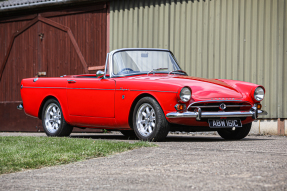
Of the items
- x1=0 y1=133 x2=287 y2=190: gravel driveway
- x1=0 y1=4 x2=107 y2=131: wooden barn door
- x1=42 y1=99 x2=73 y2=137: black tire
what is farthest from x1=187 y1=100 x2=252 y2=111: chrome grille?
x1=0 y1=4 x2=107 y2=131: wooden barn door

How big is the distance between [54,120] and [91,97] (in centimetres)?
121

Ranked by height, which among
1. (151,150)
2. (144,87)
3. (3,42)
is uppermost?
(3,42)

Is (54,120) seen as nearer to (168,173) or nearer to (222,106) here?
(222,106)

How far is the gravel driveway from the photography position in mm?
4168

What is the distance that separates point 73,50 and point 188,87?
7258mm

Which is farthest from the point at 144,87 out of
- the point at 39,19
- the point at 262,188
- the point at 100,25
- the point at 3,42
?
the point at 3,42

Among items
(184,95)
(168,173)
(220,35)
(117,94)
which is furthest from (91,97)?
(168,173)

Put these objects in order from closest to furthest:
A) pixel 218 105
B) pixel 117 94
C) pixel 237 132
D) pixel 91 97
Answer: pixel 218 105
pixel 117 94
pixel 237 132
pixel 91 97

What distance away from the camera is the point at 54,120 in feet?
31.2

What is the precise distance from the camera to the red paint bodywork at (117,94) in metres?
7.45

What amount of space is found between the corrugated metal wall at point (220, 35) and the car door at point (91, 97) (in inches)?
147

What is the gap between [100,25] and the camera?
1357cm

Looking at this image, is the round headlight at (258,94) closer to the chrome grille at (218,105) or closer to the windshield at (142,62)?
the chrome grille at (218,105)

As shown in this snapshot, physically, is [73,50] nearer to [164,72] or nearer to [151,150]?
[164,72]
